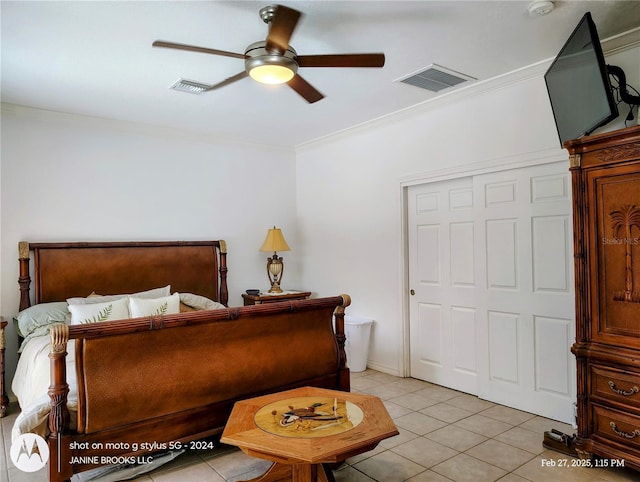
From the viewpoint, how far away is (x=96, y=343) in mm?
2328

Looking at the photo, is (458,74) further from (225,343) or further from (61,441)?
(61,441)

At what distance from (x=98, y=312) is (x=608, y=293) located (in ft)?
11.9

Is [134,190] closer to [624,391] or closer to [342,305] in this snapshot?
[342,305]

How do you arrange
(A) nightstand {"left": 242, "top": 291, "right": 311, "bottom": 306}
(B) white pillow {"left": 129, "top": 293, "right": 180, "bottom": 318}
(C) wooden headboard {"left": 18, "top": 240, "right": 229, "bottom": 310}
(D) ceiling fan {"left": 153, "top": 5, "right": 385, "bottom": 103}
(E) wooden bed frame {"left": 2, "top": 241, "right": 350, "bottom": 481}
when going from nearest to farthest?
(E) wooden bed frame {"left": 2, "top": 241, "right": 350, "bottom": 481} < (D) ceiling fan {"left": 153, "top": 5, "right": 385, "bottom": 103} < (B) white pillow {"left": 129, "top": 293, "right": 180, "bottom": 318} < (C) wooden headboard {"left": 18, "top": 240, "right": 229, "bottom": 310} < (A) nightstand {"left": 242, "top": 291, "right": 311, "bottom": 306}

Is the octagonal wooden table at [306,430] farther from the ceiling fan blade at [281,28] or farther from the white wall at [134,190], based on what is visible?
the white wall at [134,190]

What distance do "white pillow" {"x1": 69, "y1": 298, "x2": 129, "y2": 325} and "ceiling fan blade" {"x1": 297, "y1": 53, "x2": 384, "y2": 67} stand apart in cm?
246

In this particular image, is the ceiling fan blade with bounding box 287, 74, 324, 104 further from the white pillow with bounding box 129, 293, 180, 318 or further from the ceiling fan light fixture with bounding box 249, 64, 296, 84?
the white pillow with bounding box 129, 293, 180, 318

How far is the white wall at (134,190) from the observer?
409cm

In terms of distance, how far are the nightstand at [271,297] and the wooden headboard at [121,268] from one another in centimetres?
29

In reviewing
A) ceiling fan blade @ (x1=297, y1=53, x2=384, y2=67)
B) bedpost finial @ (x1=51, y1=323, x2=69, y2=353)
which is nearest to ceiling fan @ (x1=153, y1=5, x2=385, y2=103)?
ceiling fan blade @ (x1=297, y1=53, x2=384, y2=67)

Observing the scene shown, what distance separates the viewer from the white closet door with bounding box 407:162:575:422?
132 inches

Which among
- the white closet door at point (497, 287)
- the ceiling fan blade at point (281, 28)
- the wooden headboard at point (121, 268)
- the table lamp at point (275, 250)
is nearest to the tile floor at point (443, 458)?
the white closet door at point (497, 287)

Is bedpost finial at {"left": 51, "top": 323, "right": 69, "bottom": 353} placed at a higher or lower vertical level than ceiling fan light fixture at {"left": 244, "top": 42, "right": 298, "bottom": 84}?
lower

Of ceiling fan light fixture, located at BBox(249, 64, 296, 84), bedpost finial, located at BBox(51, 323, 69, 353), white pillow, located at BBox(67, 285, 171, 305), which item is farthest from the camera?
white pillow, located at BBox(67, 285, 171, 305)
